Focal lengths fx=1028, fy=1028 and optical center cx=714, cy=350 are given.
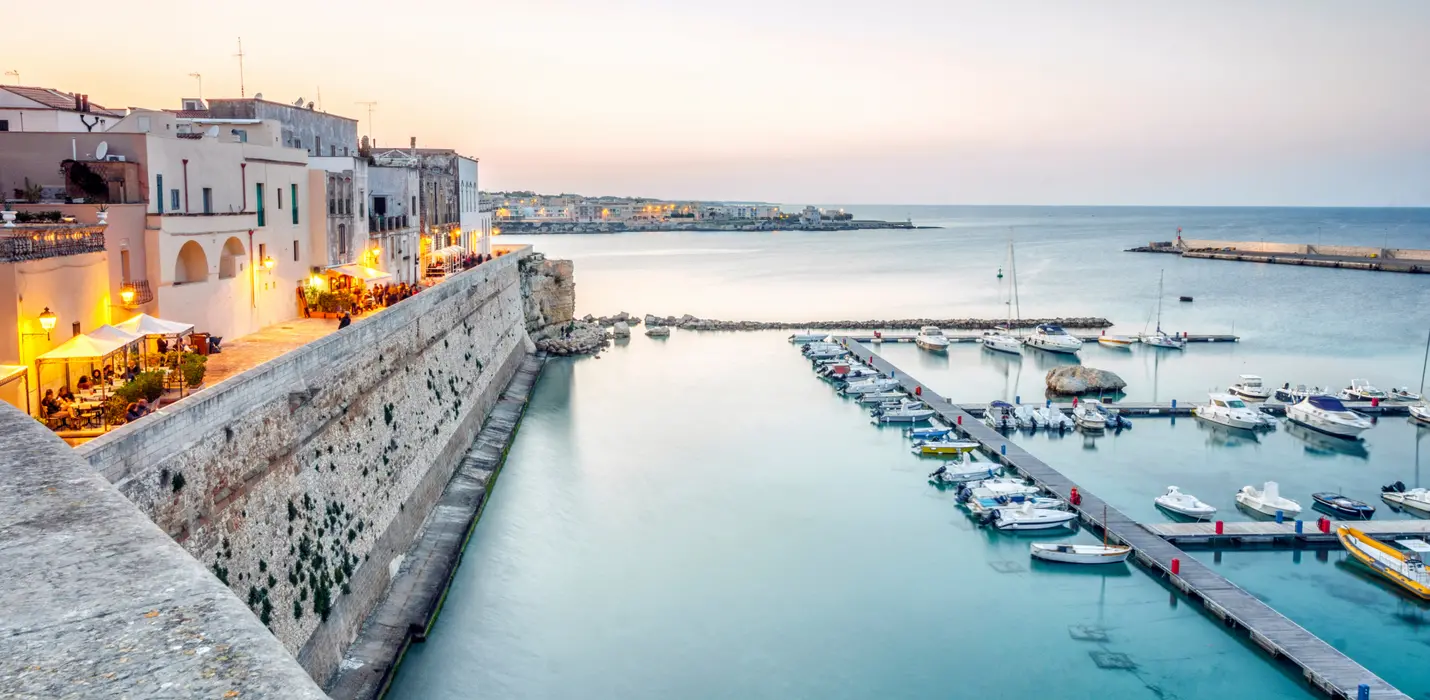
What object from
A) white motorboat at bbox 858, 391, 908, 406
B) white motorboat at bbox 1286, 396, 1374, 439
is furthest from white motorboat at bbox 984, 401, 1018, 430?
white motorboat at bbox 1286, 396, 1374, 439

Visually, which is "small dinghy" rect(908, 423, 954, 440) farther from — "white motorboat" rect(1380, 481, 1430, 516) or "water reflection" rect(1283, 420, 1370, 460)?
"white motorboat" rect(1380, 481, 1430, 516)

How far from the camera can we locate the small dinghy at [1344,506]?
63.5ft

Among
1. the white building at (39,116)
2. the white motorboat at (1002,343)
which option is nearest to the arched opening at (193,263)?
the white building at (39,116)

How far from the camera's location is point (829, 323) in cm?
4769

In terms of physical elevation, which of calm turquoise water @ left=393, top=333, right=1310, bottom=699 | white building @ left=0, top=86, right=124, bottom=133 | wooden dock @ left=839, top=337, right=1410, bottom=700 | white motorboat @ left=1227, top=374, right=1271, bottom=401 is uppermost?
white building @ left=0, top=86, right=124, bottom=133

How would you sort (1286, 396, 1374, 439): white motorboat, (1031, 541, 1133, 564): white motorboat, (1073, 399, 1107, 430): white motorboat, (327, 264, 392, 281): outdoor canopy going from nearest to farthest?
(1031, 541, 1133, 564): white motorboat → (327, 264, 392, 281): outdoor canopy → (1286, 396, 1374, 439): white motorboat → (1073, 399, 1107, 430): white motorboat

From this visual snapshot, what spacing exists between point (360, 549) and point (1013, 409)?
61.1 feet

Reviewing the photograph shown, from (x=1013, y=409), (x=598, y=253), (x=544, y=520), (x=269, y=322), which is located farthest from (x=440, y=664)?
(x=598, y=253)

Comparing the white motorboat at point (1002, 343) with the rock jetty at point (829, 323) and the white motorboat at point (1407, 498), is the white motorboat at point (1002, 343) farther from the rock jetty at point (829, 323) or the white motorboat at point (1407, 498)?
the white motorboat at point (1407, 498)

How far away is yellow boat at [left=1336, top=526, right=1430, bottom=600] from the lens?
15859 mm

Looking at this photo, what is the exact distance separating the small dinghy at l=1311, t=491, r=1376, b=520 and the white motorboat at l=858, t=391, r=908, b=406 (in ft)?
37.2

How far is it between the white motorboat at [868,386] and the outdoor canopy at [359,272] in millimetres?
14012

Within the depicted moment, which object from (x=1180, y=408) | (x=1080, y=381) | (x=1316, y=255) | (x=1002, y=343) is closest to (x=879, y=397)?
(x=1080, y=381)

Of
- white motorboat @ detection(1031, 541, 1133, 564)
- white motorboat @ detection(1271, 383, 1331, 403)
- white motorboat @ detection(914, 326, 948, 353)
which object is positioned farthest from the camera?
white motorboat @ detection(914, 326, 948, 353)
